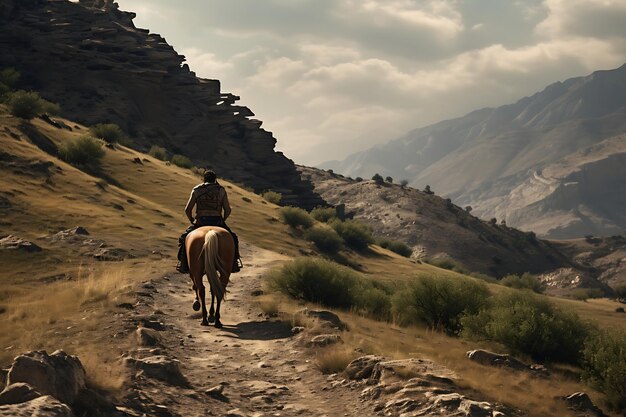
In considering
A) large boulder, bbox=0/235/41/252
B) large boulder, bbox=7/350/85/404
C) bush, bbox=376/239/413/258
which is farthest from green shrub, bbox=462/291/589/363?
bush, bbox=376/239/413/258

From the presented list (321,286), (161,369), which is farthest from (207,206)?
(161,369)

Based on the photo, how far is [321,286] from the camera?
1867 centimetres

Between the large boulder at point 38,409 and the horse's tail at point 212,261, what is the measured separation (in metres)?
6.95

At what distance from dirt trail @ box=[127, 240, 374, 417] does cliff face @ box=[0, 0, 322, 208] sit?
61861 mm

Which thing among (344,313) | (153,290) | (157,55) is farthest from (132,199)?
(157,55)

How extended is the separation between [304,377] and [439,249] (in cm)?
9590

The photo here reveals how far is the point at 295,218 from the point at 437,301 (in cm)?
3556

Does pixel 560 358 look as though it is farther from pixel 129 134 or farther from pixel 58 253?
pixel 129 134

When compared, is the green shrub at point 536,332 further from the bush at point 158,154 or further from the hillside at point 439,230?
the hillside at point 439,230

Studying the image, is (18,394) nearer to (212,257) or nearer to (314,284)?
(212,257)

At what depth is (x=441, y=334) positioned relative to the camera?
54.9ft

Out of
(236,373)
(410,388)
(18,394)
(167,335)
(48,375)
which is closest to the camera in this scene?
(18,394)

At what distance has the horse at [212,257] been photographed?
1317 centimetres

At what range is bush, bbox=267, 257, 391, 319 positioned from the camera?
61.1 ft
